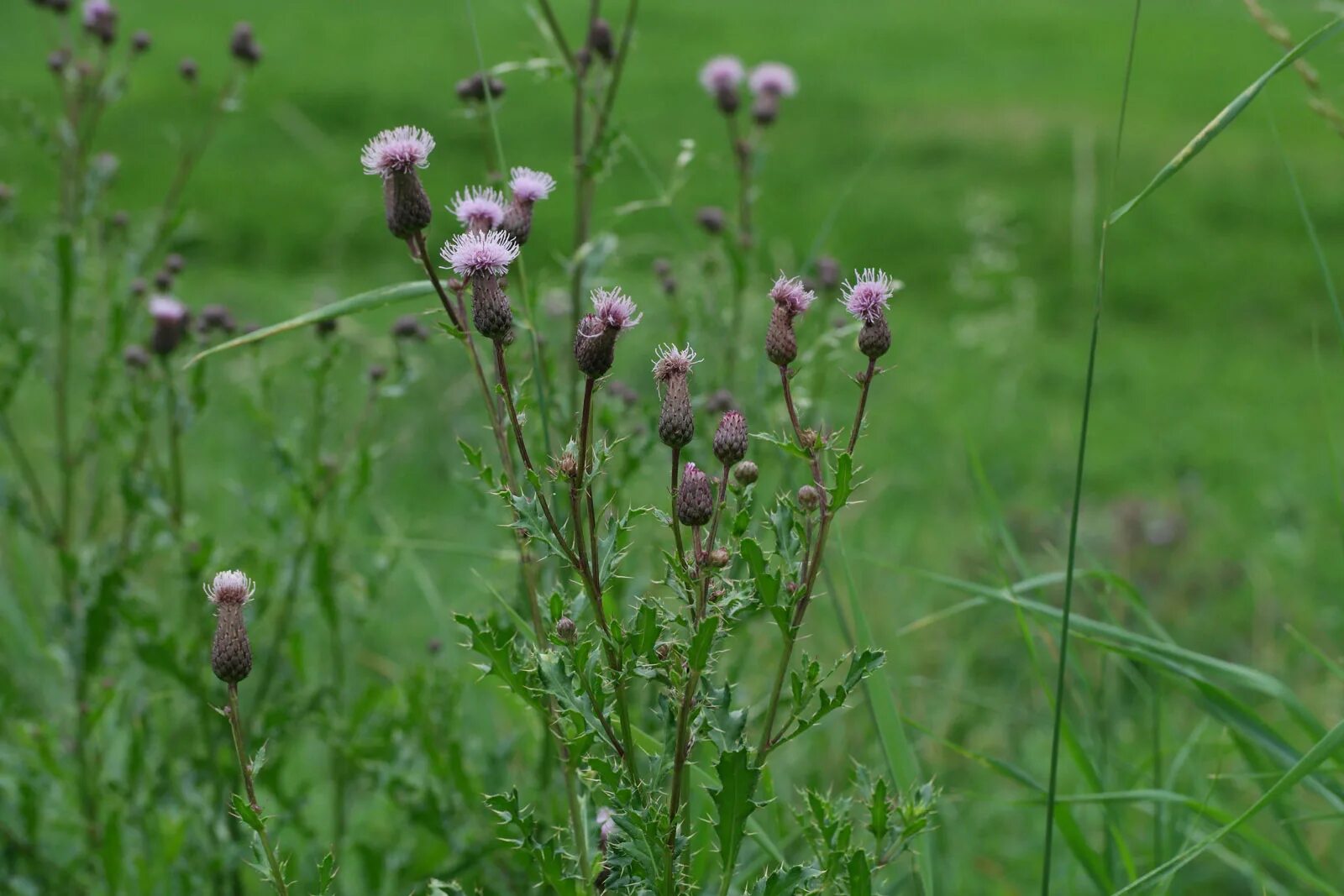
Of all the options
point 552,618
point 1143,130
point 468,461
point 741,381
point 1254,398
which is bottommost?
point 1254,398

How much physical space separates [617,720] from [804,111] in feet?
28.7

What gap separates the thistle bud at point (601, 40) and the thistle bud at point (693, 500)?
1.05 meters

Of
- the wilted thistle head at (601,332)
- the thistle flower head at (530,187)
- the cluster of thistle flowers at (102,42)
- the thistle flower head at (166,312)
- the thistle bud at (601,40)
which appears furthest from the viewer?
the cluster of thistle flowers at (102,42)

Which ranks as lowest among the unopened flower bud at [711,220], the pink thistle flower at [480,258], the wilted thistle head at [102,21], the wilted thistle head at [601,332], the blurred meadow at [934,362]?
the blurred meadow at [934,362]

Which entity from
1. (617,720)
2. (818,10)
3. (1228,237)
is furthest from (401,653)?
(818,10)

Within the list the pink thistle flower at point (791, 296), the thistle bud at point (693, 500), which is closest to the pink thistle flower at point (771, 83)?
the pink thistle flower at point (791, 296)

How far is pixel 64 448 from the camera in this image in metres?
2.20

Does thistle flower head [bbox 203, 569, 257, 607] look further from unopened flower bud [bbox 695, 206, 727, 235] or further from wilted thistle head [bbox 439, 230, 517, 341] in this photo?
unopened flower bud [bbox 695, 206, 727, 235]

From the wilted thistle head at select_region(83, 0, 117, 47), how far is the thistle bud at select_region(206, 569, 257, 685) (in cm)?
164

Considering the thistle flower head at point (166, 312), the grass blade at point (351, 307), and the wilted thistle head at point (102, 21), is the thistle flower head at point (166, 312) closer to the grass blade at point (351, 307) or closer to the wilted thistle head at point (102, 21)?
the wilted thistle head at point (102, 21)

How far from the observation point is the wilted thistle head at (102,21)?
241cm

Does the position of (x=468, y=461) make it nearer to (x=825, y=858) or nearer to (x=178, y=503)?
(x=825, y=858)

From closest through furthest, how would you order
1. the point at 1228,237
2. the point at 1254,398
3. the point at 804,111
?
the point at 1254,398
the point at 1228,237
the point at 804,111

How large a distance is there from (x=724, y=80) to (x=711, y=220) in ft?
0.93
